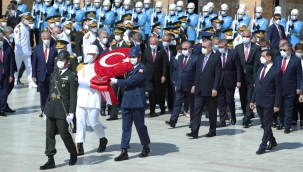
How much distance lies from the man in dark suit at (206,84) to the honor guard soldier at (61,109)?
3.15 meters

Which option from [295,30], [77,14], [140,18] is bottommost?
[295,30]

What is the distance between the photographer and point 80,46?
68.7ft

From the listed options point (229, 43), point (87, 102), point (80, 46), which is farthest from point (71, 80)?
point (80, 46)

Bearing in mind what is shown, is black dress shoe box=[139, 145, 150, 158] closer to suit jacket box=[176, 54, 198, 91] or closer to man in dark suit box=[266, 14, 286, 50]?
suit jacket box=[176, 54, 198, 91]

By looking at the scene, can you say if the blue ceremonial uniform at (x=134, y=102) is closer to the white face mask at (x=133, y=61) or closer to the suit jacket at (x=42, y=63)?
the white face mask at (x=133, y=61)

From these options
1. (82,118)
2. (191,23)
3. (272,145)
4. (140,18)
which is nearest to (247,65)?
(272,145)

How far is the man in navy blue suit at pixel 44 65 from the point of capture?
16.9 m

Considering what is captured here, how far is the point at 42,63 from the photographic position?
666 inches

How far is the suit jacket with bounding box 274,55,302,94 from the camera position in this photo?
15.6 meters

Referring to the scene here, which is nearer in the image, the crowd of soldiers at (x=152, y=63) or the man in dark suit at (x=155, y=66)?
the crowd of soldiers at (x=152, y=63)

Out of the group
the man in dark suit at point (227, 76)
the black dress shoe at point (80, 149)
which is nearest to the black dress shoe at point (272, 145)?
the man in dark suit at point (227, 76)

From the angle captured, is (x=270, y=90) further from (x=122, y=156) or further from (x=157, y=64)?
(x=157, y=64)

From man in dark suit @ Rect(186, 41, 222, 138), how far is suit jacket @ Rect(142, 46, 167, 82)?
2861 millimetres

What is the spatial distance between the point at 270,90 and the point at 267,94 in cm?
10
